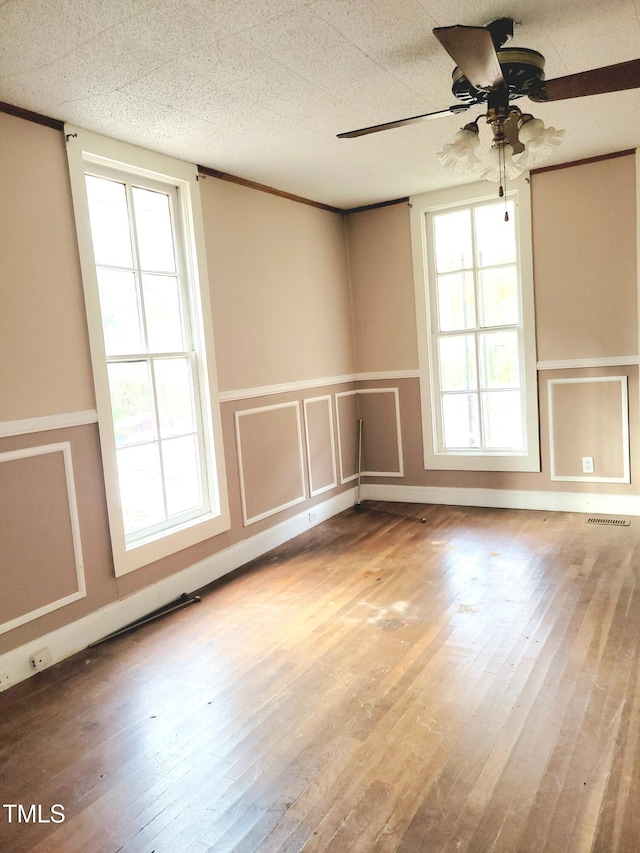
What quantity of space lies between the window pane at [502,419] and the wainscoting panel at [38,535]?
10.9 feet

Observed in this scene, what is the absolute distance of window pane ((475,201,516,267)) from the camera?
4.82 metres

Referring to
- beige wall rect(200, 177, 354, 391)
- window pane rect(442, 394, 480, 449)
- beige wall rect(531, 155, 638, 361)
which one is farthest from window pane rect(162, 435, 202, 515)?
beige wall rect(531, 155, 638, 361)

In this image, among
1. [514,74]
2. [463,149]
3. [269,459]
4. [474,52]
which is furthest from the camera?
[269,459]

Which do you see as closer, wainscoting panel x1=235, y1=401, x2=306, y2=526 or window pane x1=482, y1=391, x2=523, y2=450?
wainscoting panel x1=235, y1=401, x2=306, y2=526

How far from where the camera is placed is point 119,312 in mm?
3377

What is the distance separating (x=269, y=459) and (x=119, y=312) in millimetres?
1531

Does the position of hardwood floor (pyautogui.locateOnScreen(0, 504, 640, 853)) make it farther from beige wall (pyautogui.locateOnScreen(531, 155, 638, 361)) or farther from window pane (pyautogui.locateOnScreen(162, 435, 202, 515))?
beige wall (pyautogui.locateOnScreen(531, 155, 638, 361))

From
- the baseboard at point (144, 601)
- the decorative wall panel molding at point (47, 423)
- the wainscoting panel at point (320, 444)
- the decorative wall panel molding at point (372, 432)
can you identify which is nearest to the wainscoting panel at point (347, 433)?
the decorative wall panel molding at point (372, 432)

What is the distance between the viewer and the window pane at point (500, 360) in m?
4.90

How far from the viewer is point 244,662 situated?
2.79 m

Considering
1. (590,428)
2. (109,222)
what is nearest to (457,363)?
(590,428)

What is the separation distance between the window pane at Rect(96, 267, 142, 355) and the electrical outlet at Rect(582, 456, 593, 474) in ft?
10.8

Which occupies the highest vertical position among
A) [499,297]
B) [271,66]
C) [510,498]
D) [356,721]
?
[271,66]

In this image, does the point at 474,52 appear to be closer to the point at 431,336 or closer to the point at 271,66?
the point at 271,66
